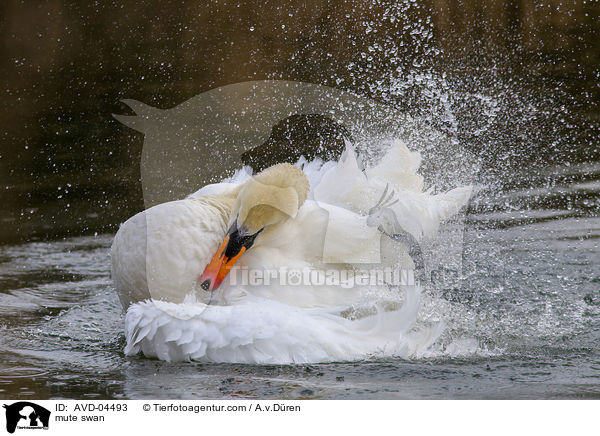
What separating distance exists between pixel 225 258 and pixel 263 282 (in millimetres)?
216

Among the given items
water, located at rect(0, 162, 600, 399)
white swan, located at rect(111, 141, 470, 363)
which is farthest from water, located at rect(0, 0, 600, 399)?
white swan, located at rect(111, 141, 470, 363)

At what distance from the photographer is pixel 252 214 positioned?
384cm

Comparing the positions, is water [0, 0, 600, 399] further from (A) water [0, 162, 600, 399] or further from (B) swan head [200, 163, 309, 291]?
(B) swan head [200, 163, 309, 291]

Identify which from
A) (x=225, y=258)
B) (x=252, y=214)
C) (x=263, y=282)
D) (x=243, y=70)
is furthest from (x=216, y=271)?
(x=243, y=70)

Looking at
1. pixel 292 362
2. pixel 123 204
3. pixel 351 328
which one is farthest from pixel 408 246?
pixel 123 204

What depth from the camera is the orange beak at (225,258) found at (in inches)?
145

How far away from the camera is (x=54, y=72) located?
9.08m

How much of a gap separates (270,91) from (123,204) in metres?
2.35

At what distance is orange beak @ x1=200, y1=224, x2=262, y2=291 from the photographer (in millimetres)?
3695
